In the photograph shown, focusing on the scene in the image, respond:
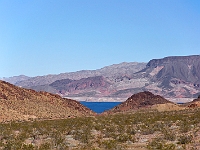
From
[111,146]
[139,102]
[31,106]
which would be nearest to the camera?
[111,146]

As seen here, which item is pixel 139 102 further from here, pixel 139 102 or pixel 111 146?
pixel 111 146

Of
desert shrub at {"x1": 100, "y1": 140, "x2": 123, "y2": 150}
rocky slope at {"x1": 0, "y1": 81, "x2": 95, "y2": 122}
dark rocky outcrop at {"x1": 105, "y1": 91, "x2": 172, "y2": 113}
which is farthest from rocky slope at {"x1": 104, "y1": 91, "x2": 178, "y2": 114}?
desert shrub at {"x1": 100, "y1": 140, "x2": 123, "y2": 150}

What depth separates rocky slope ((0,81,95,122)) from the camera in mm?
67812

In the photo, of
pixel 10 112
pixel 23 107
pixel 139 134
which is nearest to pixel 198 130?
pixel 139 134

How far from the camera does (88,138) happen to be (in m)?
25.8

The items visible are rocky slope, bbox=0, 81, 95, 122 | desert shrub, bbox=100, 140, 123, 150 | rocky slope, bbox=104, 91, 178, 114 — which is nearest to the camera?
desert shrub, bbox=100, 140, 123, 150

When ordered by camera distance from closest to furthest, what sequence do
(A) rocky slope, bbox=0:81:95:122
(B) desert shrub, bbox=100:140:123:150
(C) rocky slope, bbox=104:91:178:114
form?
(B) desert shrub, bbox=100:140:123:150 → (A) rocky slope, bbox=0:81:95:122 → (C) rocky slope, bbox=104:91:178:114

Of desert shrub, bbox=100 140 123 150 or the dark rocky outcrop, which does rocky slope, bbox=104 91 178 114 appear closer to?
the dark rocky outcrop

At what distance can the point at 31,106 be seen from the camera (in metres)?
76.9

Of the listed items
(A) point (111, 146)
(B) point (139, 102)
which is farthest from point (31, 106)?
(A) point (111, 146)

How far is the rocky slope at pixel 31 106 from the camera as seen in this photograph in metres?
67.8

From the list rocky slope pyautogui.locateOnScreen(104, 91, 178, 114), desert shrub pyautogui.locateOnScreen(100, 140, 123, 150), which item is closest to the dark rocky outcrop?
rocky slope pyautogui.locateOnScreen(104, 91, 178, 114)

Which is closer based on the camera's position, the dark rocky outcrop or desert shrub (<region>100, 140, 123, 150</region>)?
desert shrub (<region>100, 140, 123, 150</region>)

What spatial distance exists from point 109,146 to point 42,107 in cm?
5925
